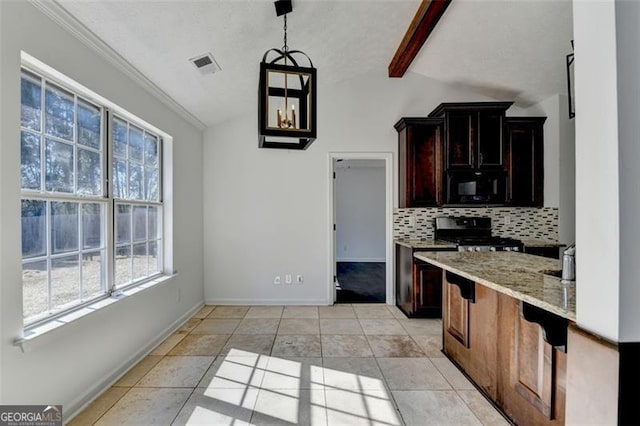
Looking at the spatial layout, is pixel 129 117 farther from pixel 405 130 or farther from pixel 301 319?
pixel 405 130

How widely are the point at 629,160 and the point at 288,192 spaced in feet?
11.8

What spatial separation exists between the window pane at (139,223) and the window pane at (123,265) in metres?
0.18

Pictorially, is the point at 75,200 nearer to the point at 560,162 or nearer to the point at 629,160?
Result: the point at 629,160

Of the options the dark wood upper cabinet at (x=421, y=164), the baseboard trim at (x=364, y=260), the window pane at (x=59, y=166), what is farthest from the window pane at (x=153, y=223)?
the baseboard trim at (x=364, y=260)

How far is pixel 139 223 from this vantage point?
112 inches

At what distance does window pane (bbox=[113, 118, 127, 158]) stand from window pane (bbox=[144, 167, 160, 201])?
0.42 m

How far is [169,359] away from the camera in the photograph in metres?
2.63

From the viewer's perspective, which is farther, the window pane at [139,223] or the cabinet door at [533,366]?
the window pane at [139,223]

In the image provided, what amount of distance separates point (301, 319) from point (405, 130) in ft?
9.22

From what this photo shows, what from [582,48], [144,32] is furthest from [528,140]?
[144,32]

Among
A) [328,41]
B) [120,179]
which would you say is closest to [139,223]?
[120,179]

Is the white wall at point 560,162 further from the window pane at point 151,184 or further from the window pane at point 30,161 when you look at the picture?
the window pane at point 30,161

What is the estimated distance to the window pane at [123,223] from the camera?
250 cm

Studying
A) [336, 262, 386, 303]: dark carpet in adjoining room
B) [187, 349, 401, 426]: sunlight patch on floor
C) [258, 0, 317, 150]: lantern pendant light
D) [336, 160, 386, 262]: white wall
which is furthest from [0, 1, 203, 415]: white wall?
[336, 160, 386, 262]: white wall
